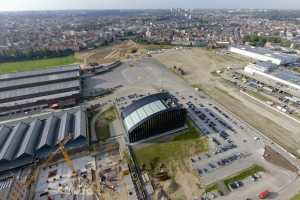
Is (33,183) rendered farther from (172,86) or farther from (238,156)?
(172,86)

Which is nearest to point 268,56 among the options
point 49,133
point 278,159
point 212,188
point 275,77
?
point 275,77

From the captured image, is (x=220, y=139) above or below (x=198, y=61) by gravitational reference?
below

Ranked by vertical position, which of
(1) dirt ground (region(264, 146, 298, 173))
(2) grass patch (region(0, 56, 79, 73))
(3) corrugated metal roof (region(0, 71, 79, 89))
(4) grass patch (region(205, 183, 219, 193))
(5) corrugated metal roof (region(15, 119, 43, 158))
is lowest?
(4) grass patch (region(205, 183, 219, 193))

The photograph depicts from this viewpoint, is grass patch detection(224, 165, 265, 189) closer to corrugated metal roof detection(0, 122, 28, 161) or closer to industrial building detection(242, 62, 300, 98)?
industrial building detection(242, 62, 300, 98)

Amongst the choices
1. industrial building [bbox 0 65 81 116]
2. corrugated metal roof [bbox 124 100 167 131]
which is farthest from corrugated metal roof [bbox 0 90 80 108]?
corrugated metal roof [bbox 124 100 167 131]

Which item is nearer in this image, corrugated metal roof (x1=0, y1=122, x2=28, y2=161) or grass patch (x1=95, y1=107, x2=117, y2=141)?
corrugated metal roof (x1=0, y1=122, x2=28, y2=161)

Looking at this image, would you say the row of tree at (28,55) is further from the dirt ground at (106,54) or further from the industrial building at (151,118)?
the industrial building at (151,118)

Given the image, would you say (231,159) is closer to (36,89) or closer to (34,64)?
(36,89)
